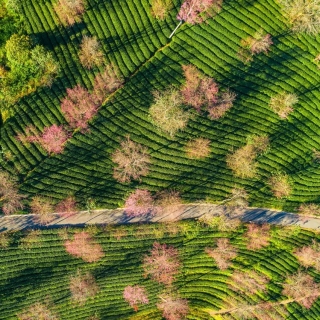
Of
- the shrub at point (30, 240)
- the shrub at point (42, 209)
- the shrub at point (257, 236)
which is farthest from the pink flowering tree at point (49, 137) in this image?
the shrub at point (257, 236)

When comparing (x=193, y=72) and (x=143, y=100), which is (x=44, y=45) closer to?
(x=143, y=100)

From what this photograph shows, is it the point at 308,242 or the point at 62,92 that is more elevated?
the point at 62,92

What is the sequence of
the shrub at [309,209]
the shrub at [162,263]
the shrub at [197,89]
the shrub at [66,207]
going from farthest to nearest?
the shrub at [309,209] < the shrub at [197,89] < the shrub at [162,263] < the shrub at [66,207]

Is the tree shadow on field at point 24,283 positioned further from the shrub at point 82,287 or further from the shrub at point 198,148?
the shrub at point 198,148

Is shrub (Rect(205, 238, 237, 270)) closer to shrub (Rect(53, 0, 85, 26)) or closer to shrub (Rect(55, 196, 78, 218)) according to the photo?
shrub (Rect(55, 196, 78, 218))

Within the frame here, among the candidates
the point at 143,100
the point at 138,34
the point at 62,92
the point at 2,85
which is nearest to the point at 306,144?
the point at 143,100

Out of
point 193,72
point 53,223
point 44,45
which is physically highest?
point 44,45

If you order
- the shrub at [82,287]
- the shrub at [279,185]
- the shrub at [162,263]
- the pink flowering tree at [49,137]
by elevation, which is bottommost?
the shrub at [82,287]
